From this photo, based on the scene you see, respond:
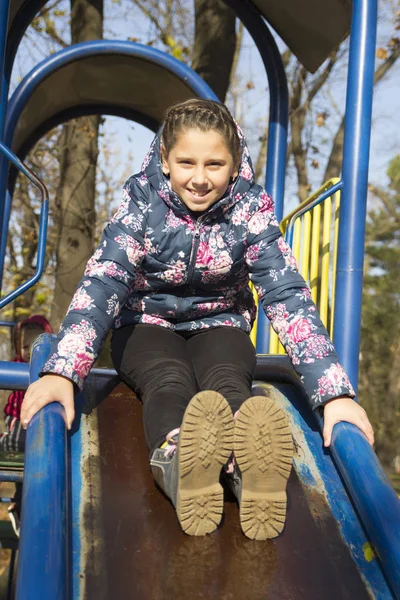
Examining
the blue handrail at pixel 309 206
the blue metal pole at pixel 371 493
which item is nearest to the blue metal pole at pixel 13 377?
the blue metal pole at pixel 371 493

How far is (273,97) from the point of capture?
15.3 ft

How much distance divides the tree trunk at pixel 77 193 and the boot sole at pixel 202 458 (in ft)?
18.6

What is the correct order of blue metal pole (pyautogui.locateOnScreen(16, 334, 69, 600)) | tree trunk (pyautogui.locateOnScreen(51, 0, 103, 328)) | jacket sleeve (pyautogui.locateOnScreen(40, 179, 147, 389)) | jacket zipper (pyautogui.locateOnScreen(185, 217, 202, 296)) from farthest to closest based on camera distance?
tree trunk (pyautogui.locateOnScreen(51, 0, 103, 328)) < jacket zipper (pyautogui.locateOnScreen(185, 217, 202, 296)) < jacket sleeve (pyautogui.locateOnScreen(40, 179, 147, 389)) < blue metal pole (pyautogui.locateOnScreen(16, 334, 69, 600))

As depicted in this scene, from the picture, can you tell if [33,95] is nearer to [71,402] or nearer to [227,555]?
[71,402]

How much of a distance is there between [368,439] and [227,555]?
595mm

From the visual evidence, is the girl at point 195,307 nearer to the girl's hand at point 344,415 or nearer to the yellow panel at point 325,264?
the girl's hand at point 344,415

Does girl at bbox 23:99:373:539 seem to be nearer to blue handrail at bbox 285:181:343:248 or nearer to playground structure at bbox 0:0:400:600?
playground structure at bbox 0:0:400:600

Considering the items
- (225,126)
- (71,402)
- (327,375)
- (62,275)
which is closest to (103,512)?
(71,402)

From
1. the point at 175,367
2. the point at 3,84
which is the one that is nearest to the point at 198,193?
the point at 175,367

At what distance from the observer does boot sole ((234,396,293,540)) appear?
1746mm

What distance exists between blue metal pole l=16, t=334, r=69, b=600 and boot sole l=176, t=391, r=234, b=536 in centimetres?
31

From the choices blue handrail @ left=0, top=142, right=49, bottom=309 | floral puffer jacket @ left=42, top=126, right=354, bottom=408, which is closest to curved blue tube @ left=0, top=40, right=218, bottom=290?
blue handrail @ left=0, top=142, right=49, bottom=309

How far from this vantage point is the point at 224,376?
7.32ft

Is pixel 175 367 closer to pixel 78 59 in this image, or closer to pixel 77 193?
pixel 78 59
